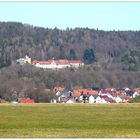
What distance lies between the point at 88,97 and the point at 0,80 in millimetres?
14243

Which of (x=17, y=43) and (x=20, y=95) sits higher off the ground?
(x=17, y=43)

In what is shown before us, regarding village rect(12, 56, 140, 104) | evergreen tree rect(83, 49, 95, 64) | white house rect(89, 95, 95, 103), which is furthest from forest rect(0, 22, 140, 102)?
white house rect(89, 95, 95, 103)

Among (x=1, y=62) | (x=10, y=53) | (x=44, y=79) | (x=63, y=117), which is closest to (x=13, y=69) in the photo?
(x=44, y=79)

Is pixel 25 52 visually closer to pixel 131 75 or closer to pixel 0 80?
pixel 131 75

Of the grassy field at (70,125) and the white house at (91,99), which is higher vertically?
the grassy field at (70,125)

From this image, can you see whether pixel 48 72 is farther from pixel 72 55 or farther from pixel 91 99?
pixel 72 55

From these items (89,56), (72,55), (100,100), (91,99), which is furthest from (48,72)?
(72,55)

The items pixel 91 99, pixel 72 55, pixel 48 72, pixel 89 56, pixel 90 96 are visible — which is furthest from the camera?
pixel 72 55

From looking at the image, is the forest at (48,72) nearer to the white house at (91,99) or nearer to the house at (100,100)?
the white house at (91,99)

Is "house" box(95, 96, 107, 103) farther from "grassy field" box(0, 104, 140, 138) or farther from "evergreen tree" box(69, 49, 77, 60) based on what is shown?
"evergreen tree" box(69, 49, 77, 60)

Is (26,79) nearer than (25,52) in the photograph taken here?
Yes

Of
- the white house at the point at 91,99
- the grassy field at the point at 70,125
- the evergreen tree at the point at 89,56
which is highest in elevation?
the evergreen tree at the point at 89,56

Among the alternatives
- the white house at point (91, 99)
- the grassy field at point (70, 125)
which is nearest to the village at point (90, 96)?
the white house at point (91, 99)

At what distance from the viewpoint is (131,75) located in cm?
12825
